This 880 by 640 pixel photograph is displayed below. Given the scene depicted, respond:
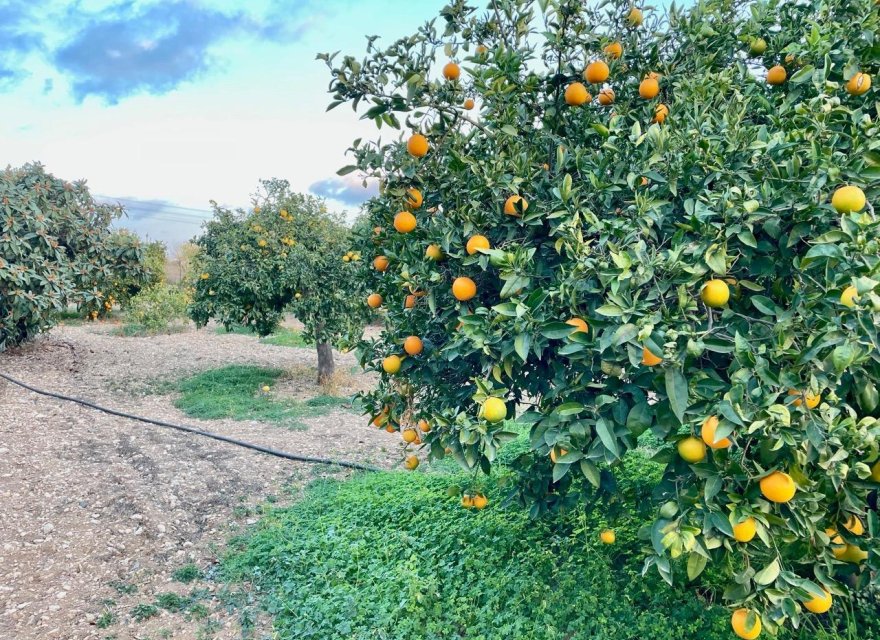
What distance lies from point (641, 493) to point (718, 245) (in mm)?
1935

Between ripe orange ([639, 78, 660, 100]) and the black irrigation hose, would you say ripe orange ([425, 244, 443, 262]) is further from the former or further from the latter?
the black irrigation hose

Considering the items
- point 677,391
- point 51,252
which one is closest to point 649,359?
point 677,391

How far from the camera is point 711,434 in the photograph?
1.41 m

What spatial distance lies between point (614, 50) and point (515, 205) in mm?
706

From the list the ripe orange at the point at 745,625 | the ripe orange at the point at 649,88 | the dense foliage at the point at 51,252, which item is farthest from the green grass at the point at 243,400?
the ripe orange at the point at 745,625

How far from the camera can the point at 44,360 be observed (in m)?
8.45

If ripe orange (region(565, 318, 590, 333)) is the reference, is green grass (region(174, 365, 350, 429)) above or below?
below

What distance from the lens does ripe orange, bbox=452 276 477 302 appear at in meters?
1.95

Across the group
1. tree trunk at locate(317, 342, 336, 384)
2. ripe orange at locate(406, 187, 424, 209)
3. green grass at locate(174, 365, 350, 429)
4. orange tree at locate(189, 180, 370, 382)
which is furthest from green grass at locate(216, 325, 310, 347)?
ripe orange at locate(406, 187, 424, 209)

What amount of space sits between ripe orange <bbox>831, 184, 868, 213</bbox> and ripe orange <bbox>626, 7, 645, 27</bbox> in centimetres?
115

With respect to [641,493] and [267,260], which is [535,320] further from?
[267,260]

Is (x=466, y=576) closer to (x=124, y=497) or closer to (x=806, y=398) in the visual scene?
(x=806, y=398)

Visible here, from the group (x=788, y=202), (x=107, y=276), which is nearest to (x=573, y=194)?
(x=788, y=202)

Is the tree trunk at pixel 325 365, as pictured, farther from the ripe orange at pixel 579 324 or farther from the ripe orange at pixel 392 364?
Result: the ripe orange at pixel 579 324
